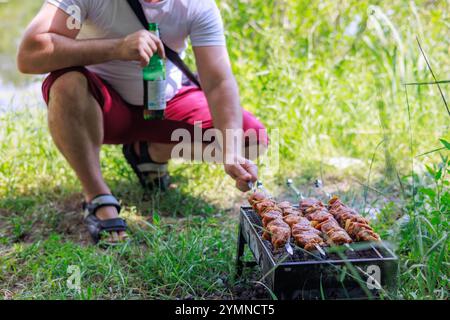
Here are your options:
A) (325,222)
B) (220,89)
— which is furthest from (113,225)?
(325,222)

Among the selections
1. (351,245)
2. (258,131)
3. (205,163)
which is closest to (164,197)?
(205,163)

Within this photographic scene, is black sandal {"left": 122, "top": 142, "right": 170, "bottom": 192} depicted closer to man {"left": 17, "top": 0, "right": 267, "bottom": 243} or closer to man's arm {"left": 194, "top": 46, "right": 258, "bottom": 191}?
man {"left": 17, "top": 0, "right": 267, "bottom": 243}

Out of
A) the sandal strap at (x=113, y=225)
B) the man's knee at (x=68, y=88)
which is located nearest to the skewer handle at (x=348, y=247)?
the sandal strap at (x=113, y=225)

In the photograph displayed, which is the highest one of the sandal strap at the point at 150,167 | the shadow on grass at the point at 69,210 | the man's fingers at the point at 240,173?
the man's fingers at the point at 240,173

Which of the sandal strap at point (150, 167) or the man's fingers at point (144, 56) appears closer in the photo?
the man's fingers at point (144, 56)

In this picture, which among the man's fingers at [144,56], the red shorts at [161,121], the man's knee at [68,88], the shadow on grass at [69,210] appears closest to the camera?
the man's fingers at [144,56]

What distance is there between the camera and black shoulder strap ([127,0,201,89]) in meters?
Answer: 3.18

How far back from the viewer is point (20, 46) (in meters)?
3.07

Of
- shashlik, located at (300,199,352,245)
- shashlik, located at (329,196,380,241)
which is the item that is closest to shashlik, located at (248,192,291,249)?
shashlik, located at (300,199,352,245)

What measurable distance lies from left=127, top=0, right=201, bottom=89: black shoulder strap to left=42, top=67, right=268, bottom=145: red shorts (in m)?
0.09

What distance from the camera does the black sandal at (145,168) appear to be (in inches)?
150

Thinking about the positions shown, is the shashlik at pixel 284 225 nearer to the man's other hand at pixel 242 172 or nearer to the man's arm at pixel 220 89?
the man's other hand at pixel 242 172

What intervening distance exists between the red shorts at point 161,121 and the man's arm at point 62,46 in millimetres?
397
